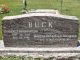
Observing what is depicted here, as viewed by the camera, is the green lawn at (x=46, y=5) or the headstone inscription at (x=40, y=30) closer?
the headstone inscription at (x=40, y=30)

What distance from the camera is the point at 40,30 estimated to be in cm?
1634

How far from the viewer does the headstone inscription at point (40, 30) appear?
53.1 ft

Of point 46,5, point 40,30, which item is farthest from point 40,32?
point 46,5

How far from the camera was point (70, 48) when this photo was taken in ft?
53.9

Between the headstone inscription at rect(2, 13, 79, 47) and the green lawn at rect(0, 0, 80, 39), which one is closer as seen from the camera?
the headstone inscription at rect(2, 13, 79, 47)

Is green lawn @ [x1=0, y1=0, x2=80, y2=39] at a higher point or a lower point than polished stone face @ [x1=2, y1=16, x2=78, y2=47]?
Result: lower

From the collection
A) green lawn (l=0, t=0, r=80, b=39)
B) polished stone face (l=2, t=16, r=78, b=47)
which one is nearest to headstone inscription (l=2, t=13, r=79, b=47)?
polished stone face (l=2, t=16, r=78, b=47)

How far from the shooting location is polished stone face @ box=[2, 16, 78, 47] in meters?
16.2

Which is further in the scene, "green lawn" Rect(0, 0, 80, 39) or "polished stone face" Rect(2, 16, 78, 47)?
"green lawn" Rect(0, 0, 80, 39)

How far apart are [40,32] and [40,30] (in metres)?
0.11

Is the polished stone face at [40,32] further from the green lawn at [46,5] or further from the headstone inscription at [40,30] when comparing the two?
the green lawn at [46,5]

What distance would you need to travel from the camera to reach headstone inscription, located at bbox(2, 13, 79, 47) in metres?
16.2

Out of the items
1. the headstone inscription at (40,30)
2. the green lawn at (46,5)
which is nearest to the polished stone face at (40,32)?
the headstone inscription at (40,30)

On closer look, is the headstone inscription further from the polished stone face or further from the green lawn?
the green lawn
